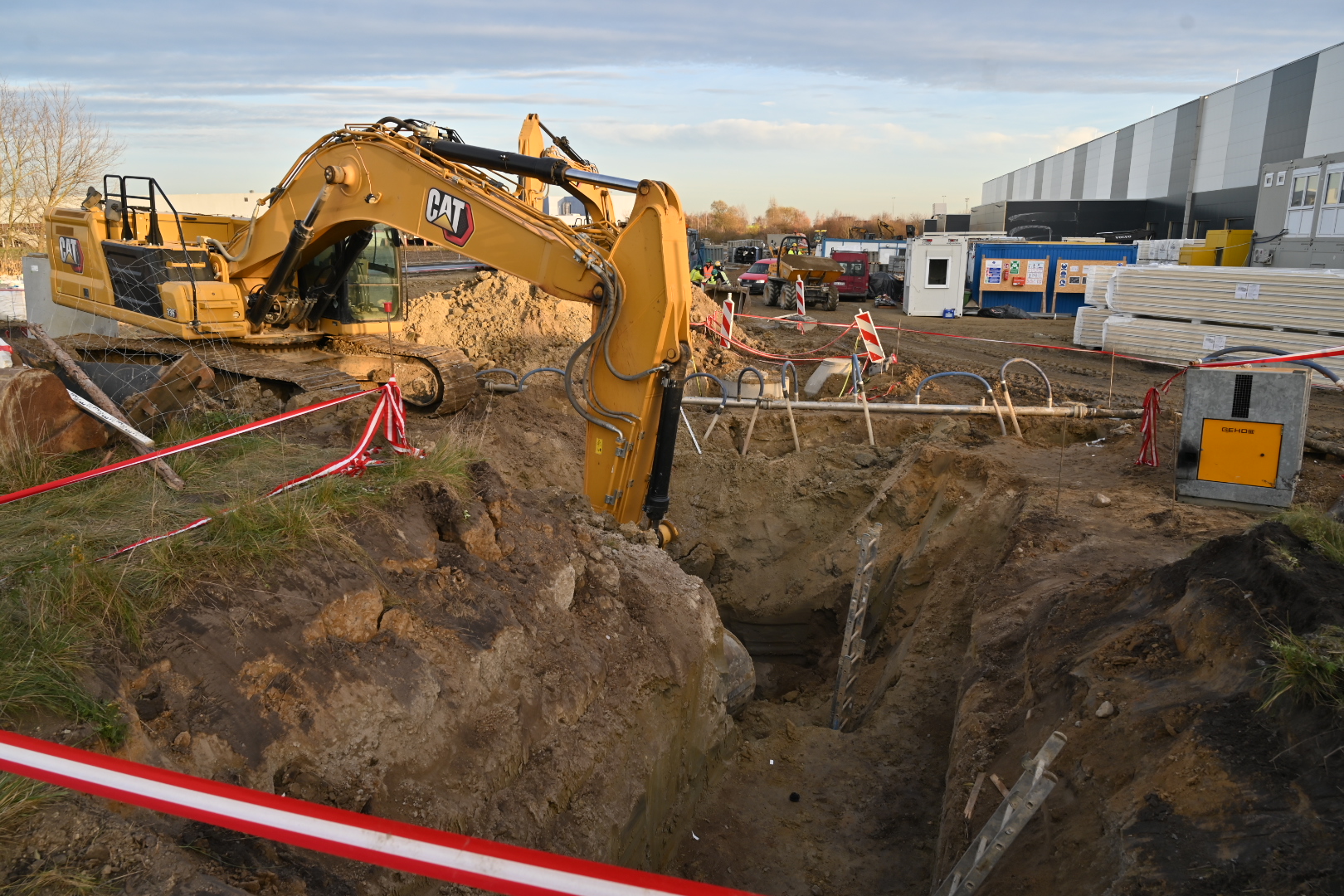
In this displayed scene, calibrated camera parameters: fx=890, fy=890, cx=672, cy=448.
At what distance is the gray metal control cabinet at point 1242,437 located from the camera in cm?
721

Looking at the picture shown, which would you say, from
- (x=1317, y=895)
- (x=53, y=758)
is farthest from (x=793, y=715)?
(x=53, y=758)

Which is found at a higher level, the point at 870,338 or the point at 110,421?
the point at 110,421

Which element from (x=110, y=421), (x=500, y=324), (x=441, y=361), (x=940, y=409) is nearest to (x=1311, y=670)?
(x=110, y=421)

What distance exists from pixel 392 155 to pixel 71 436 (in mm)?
3728

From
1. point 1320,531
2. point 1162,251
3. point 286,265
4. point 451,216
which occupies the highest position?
point 451,216

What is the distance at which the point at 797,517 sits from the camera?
9891 mm

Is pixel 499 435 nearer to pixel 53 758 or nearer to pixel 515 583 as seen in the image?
pixel 515 583

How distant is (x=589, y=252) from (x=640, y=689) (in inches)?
132

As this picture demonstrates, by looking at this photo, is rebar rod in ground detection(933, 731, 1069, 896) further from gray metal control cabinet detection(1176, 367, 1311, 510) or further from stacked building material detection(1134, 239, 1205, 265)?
stacked building material detection(1134, 239, 1205, 265)

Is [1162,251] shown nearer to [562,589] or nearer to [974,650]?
[974,650]

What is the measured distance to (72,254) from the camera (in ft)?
33.5

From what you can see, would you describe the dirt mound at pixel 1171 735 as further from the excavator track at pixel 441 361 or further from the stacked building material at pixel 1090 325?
the stacked building material at pixel 1090 325

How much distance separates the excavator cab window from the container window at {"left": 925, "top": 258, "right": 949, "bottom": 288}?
18.7m

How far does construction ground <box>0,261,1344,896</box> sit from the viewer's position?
2.96 metres
